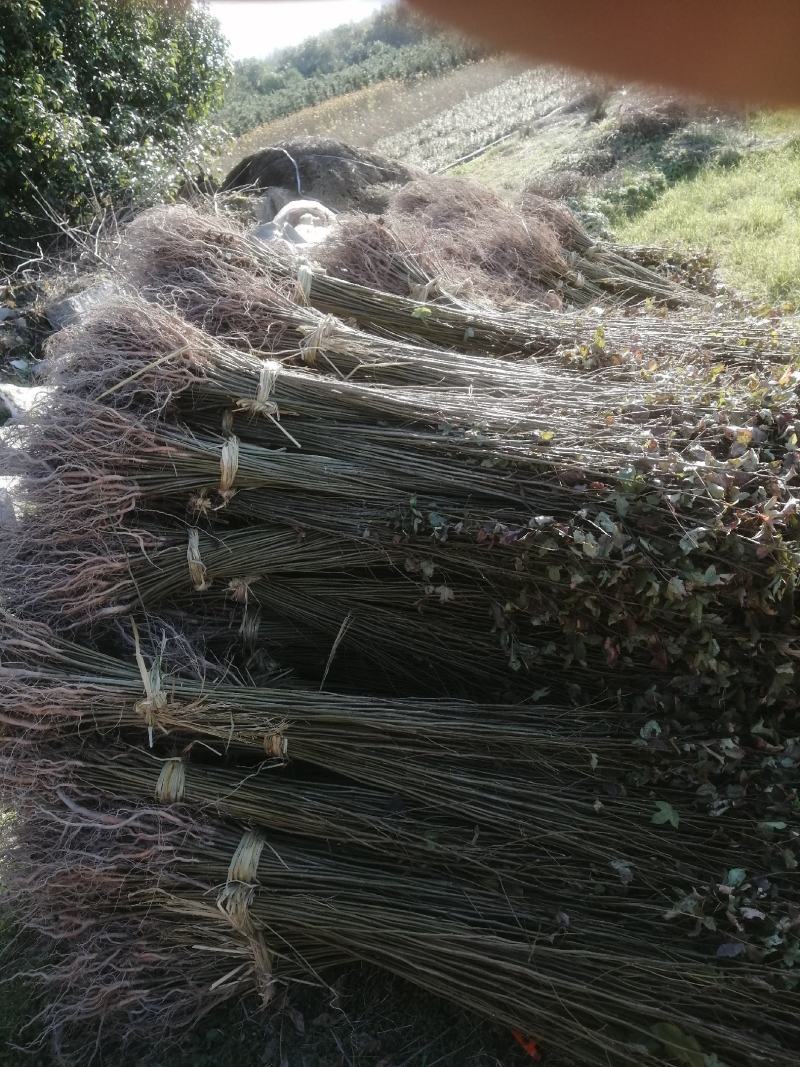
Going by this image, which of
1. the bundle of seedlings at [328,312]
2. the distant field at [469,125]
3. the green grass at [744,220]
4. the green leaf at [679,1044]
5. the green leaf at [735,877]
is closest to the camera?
the green leaf at [679,1044]

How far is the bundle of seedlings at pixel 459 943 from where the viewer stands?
1.83m

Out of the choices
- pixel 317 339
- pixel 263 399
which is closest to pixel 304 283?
pixel 317 339

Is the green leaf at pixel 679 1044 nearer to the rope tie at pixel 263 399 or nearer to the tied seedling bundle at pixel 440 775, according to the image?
the tied seedling bundle at pixel 440 775

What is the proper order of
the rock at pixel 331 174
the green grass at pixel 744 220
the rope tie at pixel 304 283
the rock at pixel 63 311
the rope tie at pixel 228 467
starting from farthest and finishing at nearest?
1. the rock at pixel 331 174
2. the green grass at pixel 744 220
3. the rock at pixel 63 311
4. the rope tie at pixel 304 283
5. the rope tie at pixel 228 467

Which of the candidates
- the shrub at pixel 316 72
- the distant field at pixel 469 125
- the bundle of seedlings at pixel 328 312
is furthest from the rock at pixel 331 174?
the bundle of seedlings at pixel 328 312

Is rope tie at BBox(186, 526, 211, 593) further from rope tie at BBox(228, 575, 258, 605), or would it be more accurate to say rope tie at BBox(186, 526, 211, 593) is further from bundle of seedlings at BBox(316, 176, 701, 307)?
bundle of seedlings at BBox(316, 176, 701, 307)

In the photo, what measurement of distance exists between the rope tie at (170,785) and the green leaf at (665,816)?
125 cm

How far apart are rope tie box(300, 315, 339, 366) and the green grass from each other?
114 inches

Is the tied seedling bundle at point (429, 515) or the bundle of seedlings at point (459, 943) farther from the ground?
the tied seedling bundle at point (429, 515)

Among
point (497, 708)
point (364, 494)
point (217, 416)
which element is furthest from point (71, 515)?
point (497, 708)

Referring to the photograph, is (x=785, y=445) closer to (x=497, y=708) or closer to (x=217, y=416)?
(x=497, y=708)

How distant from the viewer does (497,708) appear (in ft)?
7.43

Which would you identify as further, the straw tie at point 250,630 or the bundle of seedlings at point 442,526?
the straw tie at point 250,630

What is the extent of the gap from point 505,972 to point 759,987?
0.57 meters
